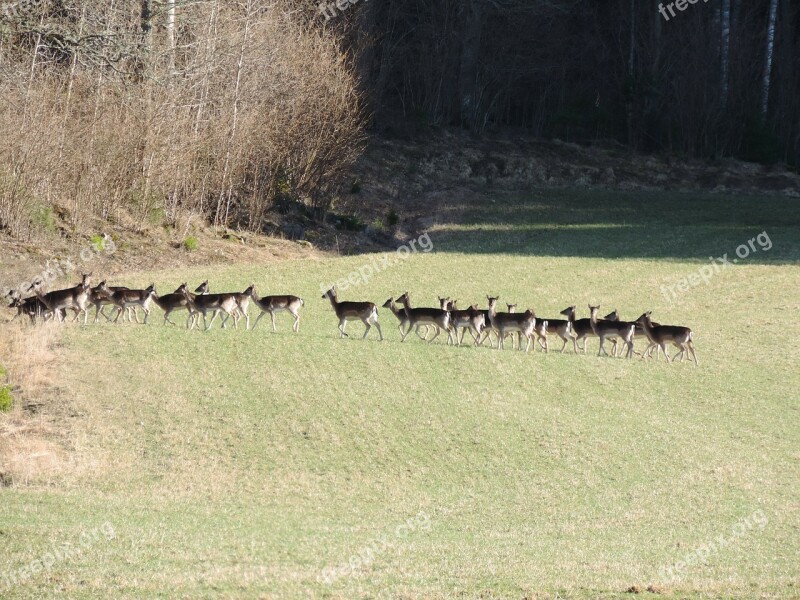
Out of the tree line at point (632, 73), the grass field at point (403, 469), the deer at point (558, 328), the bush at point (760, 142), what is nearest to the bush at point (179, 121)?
the grass field at point (403, 469)

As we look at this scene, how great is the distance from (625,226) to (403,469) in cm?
2939

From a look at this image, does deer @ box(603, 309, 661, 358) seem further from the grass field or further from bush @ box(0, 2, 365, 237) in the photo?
bush @ box(0, 2, 365, 237)

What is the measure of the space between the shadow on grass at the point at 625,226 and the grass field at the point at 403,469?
1116 centimetres

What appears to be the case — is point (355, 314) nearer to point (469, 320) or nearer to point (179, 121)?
point (469, 320)

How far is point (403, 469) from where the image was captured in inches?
669

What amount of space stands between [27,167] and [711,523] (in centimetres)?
2129

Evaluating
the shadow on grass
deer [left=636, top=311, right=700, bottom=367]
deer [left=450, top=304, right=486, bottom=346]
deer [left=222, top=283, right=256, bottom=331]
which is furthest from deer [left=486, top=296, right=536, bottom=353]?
the shadow on grass

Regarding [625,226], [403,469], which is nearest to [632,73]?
[625,226]

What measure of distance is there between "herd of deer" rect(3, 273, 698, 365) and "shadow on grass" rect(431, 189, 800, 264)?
1414 cm

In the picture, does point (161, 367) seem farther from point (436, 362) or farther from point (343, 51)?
point (343, 51)

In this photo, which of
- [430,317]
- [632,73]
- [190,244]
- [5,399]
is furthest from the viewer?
[632,73]

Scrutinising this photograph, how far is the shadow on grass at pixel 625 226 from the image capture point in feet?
130

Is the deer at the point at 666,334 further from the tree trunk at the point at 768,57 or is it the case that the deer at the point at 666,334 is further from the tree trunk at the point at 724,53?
the tree trunk at the point at 768,57

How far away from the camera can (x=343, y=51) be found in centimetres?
4684
